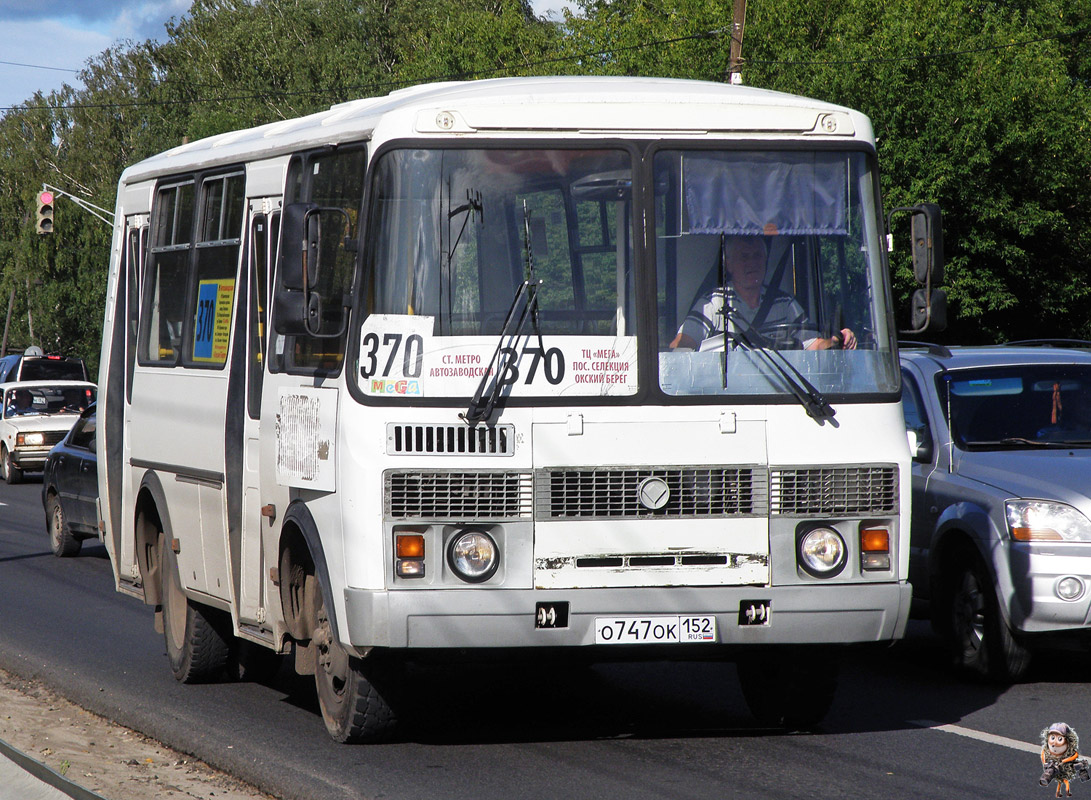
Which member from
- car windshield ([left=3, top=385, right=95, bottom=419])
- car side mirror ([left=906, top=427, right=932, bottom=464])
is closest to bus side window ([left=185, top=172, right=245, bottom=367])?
car side mirror ([left=906, top=427, right=932, bottom=464])

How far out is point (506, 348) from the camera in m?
6.68

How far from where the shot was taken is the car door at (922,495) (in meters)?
9.73

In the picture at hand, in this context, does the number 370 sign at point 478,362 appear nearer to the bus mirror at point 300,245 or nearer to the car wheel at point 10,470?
the bus mirror at point 300,245

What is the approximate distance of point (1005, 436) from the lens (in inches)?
385

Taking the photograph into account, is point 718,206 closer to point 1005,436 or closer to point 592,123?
point 592,123

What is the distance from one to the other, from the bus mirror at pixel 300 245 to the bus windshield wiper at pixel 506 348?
842mm

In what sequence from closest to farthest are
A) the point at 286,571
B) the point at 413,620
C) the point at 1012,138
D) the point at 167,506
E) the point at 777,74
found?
the point at 413,620 → the point at 286,571 → the point at 167,506 → the point at 1012,138 → the point at 777,74

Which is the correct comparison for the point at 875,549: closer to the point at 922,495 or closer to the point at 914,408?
the point at 922,495

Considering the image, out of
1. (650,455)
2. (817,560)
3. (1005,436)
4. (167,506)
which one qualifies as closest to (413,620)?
(650,455)

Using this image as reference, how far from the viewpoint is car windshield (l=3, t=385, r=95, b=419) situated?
3138cm

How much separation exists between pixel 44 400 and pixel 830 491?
27059 millimetres

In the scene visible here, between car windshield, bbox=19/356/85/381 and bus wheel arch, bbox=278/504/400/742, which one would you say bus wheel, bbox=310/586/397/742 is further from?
car windshield, bbox=19/356/85/381

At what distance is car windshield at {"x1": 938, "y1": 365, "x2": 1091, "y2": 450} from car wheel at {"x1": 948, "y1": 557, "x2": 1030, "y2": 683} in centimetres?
86

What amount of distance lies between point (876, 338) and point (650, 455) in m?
1.17
